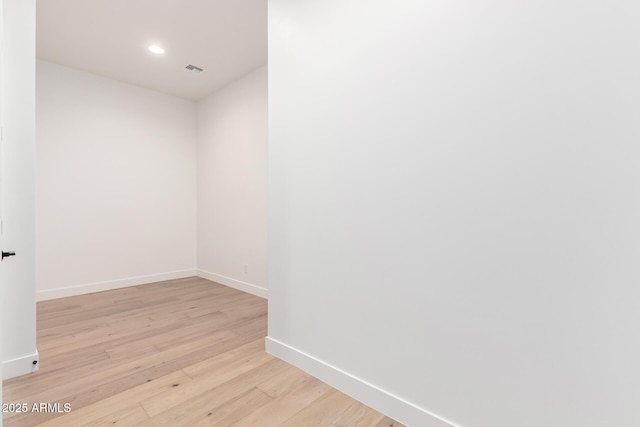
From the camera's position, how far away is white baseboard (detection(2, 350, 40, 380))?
1806 millimetres

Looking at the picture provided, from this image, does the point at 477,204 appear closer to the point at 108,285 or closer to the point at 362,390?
the point at 362,390

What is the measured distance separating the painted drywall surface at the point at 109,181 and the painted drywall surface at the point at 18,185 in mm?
1972

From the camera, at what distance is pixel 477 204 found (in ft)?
4.09

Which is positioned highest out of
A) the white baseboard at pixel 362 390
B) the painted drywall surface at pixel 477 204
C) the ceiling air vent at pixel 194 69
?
the ceiling air vent at pixel 194 69

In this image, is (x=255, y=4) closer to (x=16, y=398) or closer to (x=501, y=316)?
(x=501, y=316)

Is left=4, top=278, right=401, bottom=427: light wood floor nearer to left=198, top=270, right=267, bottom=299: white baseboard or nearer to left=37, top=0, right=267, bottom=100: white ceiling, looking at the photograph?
left=198, top=270, right=267, bottom=299: white baseboard

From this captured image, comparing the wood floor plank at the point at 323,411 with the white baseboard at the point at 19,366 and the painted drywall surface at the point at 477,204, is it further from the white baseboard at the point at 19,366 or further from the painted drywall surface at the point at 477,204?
the white baseboard at the point at 19,366

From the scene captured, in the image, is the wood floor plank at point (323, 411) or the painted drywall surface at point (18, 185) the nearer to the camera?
the wood floor plank at point (323, 411)

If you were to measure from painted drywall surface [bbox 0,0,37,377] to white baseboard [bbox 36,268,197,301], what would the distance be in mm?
1952

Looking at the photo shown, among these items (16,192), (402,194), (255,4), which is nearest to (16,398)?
(16,192)

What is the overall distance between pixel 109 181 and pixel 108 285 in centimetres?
137

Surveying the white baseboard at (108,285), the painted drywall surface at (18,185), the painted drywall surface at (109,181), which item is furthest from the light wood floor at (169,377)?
the painted drywall surface at (109,181)

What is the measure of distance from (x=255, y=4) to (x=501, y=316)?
2858 millimetres

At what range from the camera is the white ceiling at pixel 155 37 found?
2.50 m
